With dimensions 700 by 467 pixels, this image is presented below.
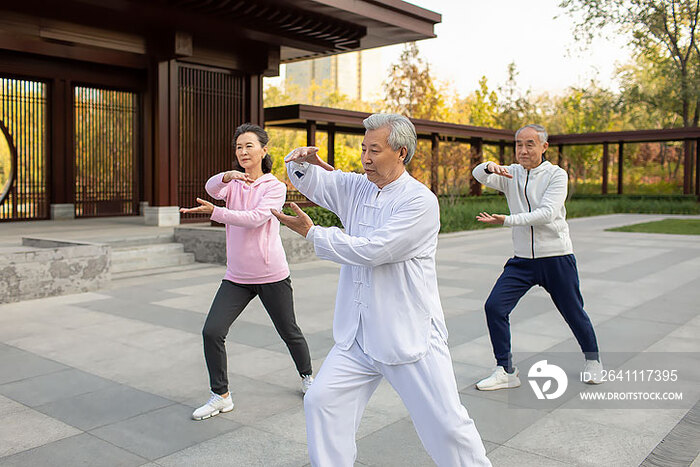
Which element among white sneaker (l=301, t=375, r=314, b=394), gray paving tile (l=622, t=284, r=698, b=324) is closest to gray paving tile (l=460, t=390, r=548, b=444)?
white sneaker (l=301, t=375, r=314, b=394)

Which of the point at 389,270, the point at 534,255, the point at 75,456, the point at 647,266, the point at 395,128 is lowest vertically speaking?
the point at 75,456

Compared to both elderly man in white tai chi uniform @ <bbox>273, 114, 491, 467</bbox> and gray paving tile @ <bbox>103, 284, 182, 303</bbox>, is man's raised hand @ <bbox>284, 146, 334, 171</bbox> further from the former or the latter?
gray paving tile @ <bbox>103, 284, 182, 303</bbox>

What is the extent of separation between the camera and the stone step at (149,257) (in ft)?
35.9

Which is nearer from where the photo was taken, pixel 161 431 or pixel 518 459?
pixel 518 459

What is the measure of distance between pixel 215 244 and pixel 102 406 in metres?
7.37

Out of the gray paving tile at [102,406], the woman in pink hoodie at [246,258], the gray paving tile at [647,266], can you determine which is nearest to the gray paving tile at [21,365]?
the gray paving tile at [102,406]

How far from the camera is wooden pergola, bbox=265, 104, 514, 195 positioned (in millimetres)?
21750

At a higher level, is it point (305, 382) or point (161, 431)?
point (305, 382)

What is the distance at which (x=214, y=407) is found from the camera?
4.27m

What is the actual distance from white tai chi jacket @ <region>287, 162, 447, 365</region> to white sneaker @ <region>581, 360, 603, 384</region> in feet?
8.41

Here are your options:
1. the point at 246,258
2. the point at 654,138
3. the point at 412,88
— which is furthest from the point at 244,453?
the point at 412,88

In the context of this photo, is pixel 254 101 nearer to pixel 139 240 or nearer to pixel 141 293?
pixel 139 240

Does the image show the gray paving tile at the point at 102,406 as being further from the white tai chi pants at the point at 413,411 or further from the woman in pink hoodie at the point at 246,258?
the white tai chi pants at the point at 413,411

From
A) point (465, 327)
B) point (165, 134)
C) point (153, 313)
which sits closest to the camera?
point (465, 327)
